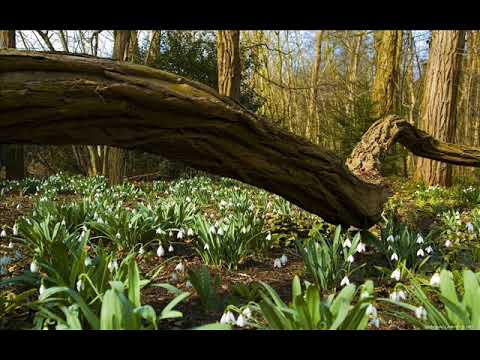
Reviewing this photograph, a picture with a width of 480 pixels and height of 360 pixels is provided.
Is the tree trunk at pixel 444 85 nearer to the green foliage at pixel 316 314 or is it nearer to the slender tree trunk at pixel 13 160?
the green foliage at pixel 316 314

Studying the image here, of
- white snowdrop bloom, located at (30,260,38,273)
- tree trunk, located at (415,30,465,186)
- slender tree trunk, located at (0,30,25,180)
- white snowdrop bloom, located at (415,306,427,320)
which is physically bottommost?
slender tree trunk, located at (0,30,25,180)

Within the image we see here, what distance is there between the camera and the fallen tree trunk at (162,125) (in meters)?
2.14

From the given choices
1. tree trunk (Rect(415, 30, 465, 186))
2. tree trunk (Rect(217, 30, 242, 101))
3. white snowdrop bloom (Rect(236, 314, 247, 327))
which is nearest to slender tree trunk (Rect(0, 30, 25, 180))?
tree trunk (Rect(217, 30, 242, 101))

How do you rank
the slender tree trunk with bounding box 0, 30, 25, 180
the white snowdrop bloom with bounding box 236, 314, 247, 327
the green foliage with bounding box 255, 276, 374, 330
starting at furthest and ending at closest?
the slender tree trunk with bounding box 0, 30, 25, 180 → the white snowdrop bloom with bounding box 236, 314, 247, 327 → the green foliage with bounding box 255, 276, 374, 330

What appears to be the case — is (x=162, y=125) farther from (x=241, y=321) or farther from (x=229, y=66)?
(x=229, y=66)

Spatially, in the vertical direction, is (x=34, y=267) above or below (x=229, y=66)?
below

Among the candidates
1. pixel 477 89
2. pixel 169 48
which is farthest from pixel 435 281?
pixel 477 89

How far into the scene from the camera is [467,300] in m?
1.90

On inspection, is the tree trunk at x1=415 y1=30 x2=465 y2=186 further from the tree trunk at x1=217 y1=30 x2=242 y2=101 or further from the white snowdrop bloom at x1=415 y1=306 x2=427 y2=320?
the white snowdrop bloom at x1=415 y1=306 x2=427 y2=320

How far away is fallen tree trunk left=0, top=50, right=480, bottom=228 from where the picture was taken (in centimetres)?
214

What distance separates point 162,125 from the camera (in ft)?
8.46

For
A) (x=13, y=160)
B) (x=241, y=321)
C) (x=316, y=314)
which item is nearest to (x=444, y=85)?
(x=316, y=314)

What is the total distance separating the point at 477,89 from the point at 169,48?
45.8 ft
